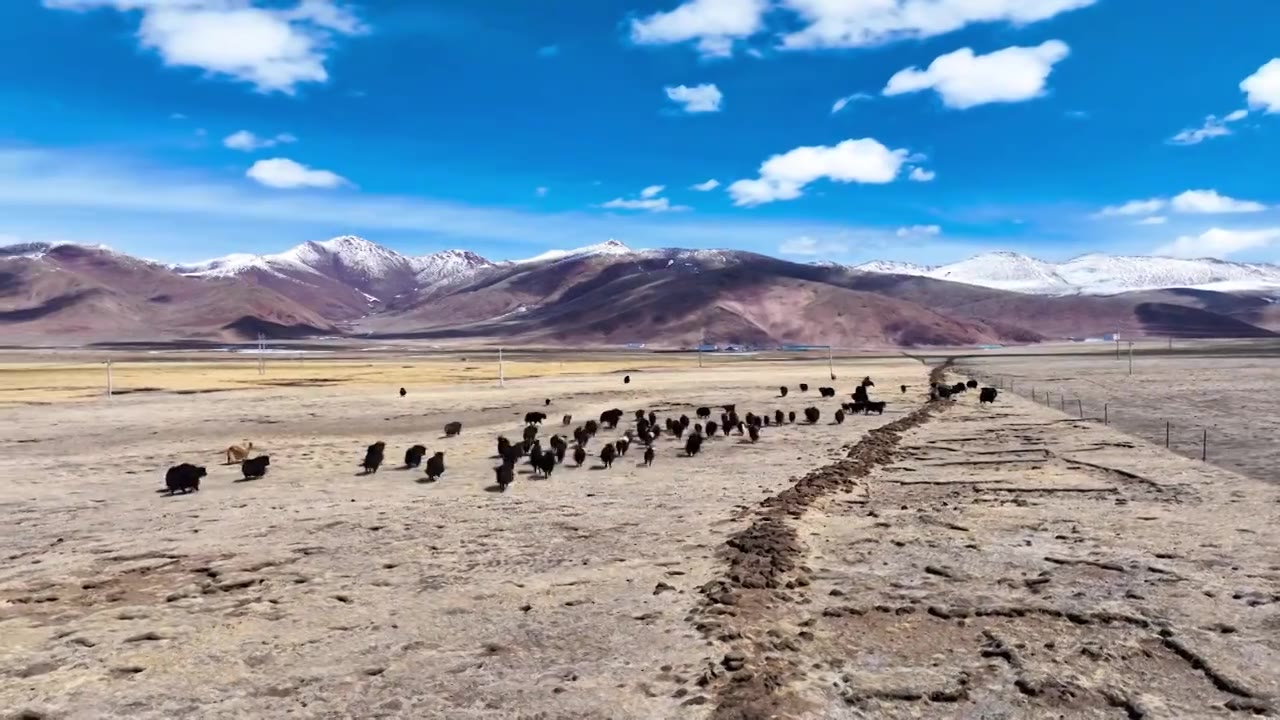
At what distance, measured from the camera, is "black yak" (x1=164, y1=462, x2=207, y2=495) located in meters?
20.2

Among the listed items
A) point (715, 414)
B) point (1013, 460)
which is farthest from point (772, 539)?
point (715, 414)

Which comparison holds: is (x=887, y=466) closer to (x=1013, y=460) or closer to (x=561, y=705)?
(x=1013, y=460)

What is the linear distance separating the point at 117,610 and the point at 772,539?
396 inches

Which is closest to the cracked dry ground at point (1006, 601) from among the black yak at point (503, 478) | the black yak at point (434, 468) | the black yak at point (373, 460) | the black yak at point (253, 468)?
the black yak at point (503, 478)

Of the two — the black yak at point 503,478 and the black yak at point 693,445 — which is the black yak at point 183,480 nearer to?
the black yak at point 503,478

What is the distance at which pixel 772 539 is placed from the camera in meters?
14.4

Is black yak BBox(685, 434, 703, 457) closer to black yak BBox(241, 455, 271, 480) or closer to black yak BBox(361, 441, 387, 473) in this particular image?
black yak BBox(361, 441, 387, 473)

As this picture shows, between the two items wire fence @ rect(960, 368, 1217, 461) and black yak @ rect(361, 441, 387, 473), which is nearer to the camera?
black yak @ rect(361, 441, 387, 473)

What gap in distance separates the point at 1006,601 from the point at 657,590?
487 cm

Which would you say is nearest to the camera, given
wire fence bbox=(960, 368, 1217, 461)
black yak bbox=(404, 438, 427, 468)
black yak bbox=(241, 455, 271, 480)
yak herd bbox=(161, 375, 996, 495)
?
yak herd bbox=(161, 375, 996, 495)

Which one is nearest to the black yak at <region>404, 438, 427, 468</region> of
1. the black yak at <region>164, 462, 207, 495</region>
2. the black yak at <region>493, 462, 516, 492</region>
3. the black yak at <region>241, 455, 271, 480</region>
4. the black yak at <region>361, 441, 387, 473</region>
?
the black yak at <region>361, 441, 387, 473</region>

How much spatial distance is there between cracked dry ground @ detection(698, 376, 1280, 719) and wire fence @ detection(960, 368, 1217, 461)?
18.6 ft

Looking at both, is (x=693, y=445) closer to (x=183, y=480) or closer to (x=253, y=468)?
(x=253, y=468)

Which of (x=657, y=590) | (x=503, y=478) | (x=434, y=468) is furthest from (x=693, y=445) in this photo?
(x=657, y=590)
